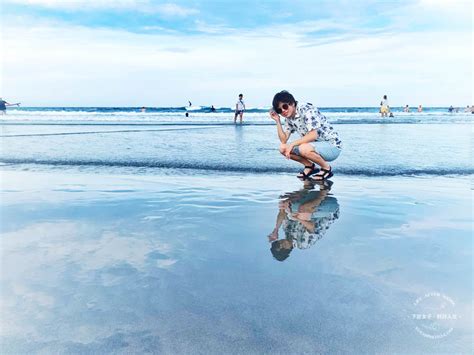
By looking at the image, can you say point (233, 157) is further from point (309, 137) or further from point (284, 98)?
point (284, 98)

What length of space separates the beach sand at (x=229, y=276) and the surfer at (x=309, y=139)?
173 cm

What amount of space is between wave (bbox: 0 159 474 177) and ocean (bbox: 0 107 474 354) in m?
0.98

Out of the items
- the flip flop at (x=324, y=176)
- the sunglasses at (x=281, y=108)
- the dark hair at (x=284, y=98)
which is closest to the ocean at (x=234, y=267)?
the flip flop at (x=324, y=176)

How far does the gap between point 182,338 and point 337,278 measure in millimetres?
1142

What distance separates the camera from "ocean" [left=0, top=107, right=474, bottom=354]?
80.6 inches

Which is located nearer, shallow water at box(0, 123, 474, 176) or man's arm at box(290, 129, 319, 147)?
man's arm at box(290, 129, 319, 147)

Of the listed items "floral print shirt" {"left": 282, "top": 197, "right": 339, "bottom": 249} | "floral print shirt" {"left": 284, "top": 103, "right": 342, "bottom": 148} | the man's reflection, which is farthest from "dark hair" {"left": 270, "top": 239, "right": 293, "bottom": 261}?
"floral print shirt" {"left": 284, "top": 103, "right": 342, "bottom": 148}

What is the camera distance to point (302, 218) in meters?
4.19

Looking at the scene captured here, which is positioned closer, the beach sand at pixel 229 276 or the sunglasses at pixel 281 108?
the beach sand at pixel 229 276

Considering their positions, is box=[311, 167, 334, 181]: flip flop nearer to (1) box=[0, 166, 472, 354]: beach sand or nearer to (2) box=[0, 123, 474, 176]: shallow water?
(2) box=[0, 123, 474, 176]: shallow water

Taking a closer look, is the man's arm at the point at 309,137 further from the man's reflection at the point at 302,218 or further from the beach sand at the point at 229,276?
the beach sand at the point at 229,276

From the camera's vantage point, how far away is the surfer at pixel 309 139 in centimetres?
649

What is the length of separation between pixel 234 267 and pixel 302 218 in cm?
150

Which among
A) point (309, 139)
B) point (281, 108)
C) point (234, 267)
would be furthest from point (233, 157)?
point (234, 267)
